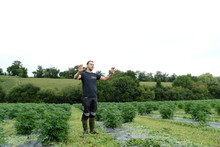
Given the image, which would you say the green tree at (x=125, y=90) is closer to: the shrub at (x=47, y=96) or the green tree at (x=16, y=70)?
the shrub at (x=47, y=96)

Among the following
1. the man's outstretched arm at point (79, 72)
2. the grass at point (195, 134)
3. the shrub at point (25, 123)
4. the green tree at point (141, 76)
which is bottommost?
the grass at point (195, 134)

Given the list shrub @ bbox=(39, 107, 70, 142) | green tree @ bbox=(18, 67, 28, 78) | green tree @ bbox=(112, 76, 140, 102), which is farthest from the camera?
green tree @ bbox=(18, 67, 28, 78)

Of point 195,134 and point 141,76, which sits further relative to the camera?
point 141,76

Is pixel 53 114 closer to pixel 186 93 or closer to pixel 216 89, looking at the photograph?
pixel 186 93

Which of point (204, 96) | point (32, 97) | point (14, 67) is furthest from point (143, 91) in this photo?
point (14, 67)

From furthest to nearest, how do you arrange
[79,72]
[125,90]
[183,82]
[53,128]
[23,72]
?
[23,72], [183,82], [125,90], [79,72], [53,128]

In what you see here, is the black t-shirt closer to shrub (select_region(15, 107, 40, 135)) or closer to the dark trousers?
the dark trousers

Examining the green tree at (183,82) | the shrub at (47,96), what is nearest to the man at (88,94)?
the shrub at (47,96)

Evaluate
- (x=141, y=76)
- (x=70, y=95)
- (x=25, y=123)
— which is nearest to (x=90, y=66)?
(x=25, y=123)

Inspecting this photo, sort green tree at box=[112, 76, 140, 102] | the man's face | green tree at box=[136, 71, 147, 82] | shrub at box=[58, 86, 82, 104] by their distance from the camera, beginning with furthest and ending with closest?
green tree at box=[136, 71, 147, 82], green tree at box=[112, 76, 140, 102], shrub at box=[58, 86, 82, 104], the man's face

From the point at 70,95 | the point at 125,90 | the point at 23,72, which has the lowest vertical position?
the point at 70,95

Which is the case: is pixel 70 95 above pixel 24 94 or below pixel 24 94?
below

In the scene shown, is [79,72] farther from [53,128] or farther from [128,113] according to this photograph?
[128,113]

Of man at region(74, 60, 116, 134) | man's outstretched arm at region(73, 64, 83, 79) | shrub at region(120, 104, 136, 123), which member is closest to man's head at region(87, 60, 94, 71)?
man at region(74, 60, 116, 134)
